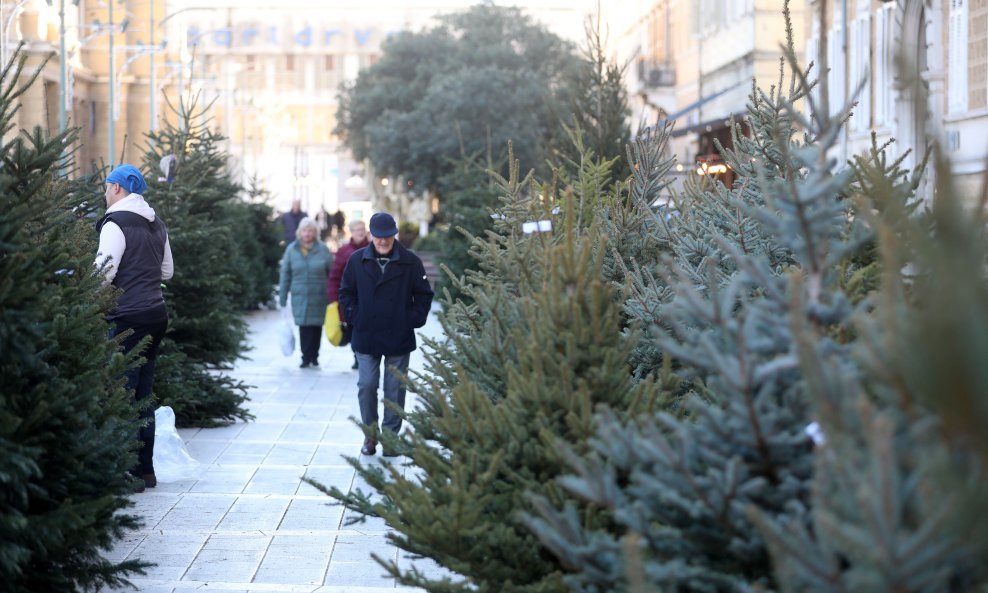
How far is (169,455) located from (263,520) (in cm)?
152

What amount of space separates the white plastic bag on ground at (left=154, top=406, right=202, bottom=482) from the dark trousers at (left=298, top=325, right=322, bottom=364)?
289 inches

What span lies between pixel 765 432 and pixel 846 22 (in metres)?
24.5

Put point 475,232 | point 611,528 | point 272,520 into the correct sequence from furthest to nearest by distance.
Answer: point 475,232 → point 272,520 → point 611,528

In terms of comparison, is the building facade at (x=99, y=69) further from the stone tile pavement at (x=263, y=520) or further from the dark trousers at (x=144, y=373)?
the dark trousers at (x=144, y=373)

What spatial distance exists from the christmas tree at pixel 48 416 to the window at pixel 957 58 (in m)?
16.5

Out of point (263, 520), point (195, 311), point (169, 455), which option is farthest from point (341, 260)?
point (263, 520)

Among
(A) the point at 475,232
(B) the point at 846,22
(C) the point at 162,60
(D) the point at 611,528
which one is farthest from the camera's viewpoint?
(C) the point at 162,60

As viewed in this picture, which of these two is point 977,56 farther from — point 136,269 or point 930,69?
point 136,269

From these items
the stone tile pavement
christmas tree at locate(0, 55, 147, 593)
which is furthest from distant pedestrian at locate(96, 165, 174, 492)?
christmas tree at locate(0, 55, 147, 593)

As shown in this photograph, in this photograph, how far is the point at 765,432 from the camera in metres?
3.65

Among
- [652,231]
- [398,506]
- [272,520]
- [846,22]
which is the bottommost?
[272,520]

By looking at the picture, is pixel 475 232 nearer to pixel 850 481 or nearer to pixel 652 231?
pixel 652 231

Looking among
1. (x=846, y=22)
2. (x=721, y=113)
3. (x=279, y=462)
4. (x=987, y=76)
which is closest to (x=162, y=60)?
(x=721, y=113)

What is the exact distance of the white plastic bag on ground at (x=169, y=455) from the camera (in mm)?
9391
